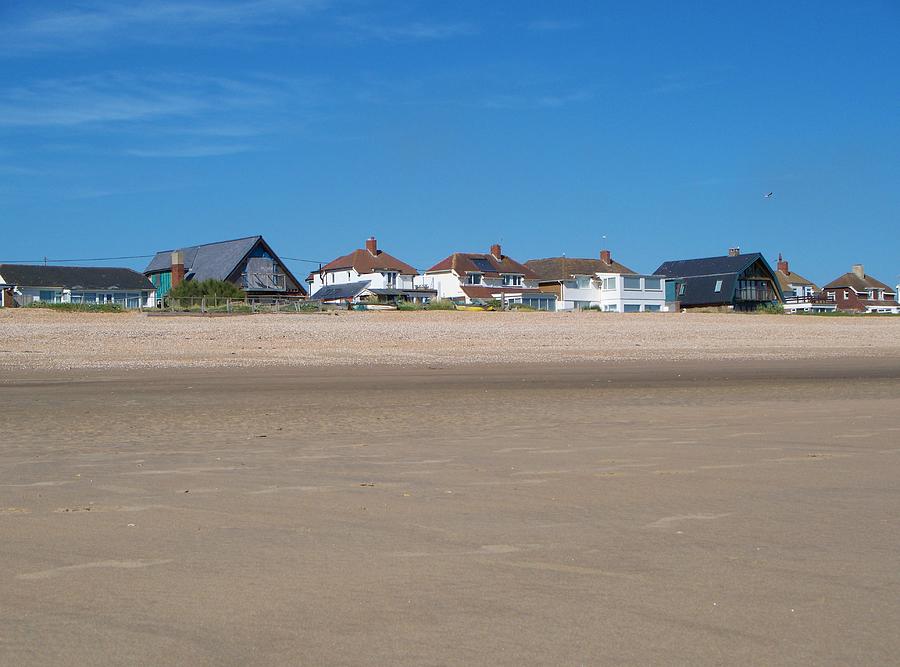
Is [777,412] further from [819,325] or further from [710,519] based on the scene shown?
[819,325]

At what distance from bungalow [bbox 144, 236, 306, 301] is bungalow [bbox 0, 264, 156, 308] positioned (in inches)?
62.8

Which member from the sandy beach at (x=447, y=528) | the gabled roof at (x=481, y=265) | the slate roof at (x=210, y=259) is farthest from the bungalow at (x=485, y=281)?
the sandy beach at (x=447, y=528)

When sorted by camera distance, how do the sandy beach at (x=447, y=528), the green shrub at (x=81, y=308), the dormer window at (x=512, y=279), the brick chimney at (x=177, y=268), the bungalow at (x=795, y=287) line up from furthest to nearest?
the bungalow at (x=795, y=287)
the dormer window at (x=512, y=279)
the brick chimney at (x=177, y=268)
the green shrub at (x=81, y=308)
the sandy beach at (x=447, y=528)

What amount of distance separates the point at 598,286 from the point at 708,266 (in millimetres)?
9919

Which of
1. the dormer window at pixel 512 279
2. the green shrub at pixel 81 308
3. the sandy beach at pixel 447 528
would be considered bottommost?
the sandy beach at pixel 447 528

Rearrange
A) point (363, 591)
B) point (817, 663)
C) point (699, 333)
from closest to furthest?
1. point (817, 663)
2. point (363, 591)
3. point (699, 333)

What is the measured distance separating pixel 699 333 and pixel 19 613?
29940 mm

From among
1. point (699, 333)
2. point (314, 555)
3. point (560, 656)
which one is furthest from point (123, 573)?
point (699, 333)

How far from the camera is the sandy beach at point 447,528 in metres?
4.00

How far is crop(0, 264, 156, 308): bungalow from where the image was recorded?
62.7 meters

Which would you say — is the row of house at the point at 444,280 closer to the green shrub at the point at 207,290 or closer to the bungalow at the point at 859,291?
the green shrub at the point at 207,290

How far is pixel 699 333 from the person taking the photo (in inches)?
1272

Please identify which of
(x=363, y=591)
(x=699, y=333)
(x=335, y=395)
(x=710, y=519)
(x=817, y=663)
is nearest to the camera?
(x=817, y=663)

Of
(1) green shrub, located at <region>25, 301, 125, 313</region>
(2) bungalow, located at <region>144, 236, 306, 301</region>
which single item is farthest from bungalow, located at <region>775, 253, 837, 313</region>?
(1) green shrub, located at <region>25, 301, 125, 313</region>
